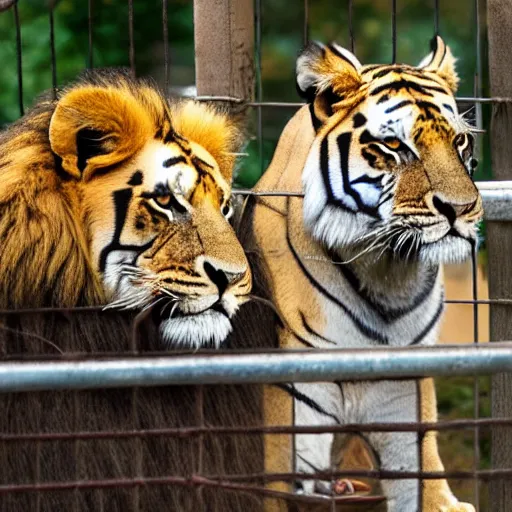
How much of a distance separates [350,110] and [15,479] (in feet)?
4.05

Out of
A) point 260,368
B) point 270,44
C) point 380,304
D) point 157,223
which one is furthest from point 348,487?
point 270,44

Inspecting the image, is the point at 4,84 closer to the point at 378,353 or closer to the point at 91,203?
the point at 91,203

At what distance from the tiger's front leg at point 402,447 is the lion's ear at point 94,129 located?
2.62 ft

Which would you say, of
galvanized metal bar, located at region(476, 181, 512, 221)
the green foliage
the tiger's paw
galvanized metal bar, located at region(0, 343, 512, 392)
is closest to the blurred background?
the green foliage

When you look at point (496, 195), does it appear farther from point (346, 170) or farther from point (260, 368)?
point (260, 368)

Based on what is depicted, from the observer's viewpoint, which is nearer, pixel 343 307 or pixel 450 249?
pixel 450 249

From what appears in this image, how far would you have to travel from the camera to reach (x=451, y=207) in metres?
2.73

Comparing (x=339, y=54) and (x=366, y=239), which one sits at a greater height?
(x=339, y=54)

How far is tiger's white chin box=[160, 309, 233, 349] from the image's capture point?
8.41ft

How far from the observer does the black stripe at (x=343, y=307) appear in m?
2.88

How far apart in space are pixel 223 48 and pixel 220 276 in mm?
723

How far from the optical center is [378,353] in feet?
4.85

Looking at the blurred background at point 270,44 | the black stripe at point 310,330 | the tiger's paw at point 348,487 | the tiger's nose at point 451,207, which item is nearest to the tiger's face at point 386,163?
the tiger's nose at point 451,207

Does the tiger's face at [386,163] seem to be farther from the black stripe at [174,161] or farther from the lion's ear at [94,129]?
the lion's ear at [94,129]
